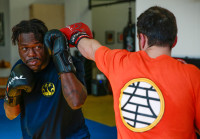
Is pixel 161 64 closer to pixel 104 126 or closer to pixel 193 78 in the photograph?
pixel 193 78

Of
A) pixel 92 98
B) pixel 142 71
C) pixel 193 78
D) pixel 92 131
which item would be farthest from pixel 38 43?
pixel 92 98

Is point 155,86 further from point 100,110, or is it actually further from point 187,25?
point 100,110

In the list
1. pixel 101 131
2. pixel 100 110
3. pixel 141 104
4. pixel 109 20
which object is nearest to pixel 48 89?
pixel 141 104

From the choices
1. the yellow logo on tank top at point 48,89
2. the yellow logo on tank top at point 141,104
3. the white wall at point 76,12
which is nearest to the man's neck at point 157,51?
the yellow logo on tank top at point 141,104

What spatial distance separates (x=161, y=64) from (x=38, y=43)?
84 cm

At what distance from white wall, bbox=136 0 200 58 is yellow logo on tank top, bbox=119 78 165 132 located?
2.65m

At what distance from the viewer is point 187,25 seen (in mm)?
3537

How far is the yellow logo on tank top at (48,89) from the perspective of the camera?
1592 mm

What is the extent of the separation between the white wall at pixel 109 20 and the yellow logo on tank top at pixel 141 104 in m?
7.94

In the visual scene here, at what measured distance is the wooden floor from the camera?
4434mm

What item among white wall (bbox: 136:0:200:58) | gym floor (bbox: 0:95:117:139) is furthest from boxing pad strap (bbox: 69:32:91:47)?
white wall (bbox: 136:0:200:58)

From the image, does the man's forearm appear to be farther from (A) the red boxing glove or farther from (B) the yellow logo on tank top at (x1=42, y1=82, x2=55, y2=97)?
(B) the yellow logo on tank top at (x1=42, y1=82, x2=55, y2=97)

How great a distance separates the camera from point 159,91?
3.44ft

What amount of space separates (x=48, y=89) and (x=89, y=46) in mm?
444
